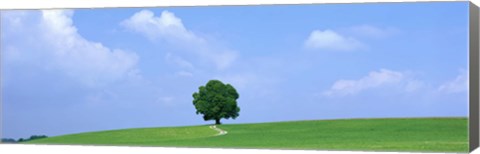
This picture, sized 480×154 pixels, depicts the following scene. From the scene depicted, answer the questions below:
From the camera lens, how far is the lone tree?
50.1 feet

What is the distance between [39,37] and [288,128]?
3899 mm

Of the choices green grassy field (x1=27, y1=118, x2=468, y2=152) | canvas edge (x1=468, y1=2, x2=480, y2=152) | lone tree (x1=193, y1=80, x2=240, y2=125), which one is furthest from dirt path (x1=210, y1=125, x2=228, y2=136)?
canvas edge (x1=468, y1=2, x2=480, y2=152)

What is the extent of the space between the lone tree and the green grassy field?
0.22 meters

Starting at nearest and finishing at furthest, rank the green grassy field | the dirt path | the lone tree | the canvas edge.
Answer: the canvas edge → the green grassy field → the lone tree → the dirt path

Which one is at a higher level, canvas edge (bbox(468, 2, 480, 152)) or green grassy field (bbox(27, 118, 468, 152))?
canvas edge (bbox(468, 2, 480, 152))

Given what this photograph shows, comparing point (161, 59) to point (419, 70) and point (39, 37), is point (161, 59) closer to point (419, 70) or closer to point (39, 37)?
point (39, 37)

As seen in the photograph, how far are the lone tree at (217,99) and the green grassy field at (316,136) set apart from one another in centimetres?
22

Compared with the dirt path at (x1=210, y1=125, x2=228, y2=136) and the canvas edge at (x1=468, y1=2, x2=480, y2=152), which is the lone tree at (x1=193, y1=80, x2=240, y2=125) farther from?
the canvas edge at (x1=468, y1=2, x2=480, y2=152)

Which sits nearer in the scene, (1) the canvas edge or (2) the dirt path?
(1) the canvas edge

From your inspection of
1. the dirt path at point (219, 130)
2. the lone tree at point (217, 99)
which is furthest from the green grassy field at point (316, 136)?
the lone tree at point (217, 99)

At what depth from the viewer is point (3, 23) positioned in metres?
16.4

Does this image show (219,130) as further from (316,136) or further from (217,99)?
(316,136)

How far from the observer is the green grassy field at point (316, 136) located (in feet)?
47.0

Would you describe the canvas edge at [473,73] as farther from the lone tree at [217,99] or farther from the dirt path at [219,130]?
the dirt path at [219,130]
